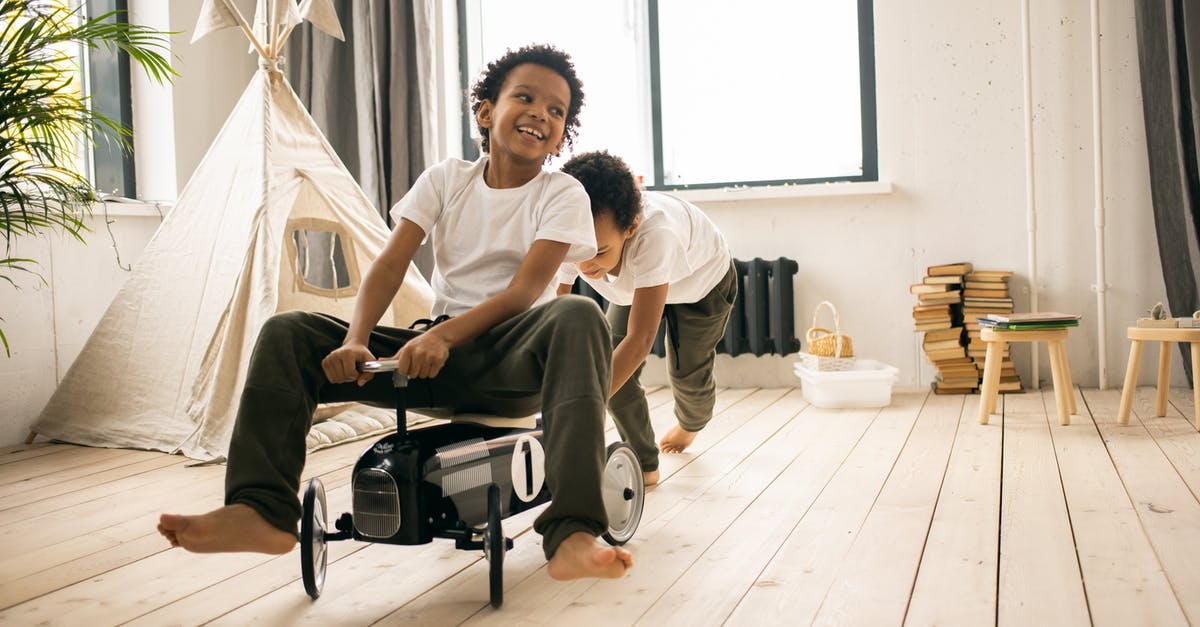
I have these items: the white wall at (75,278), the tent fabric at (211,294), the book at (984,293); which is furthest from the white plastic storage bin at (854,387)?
the white wall at (75,278)

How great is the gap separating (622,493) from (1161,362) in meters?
2.13

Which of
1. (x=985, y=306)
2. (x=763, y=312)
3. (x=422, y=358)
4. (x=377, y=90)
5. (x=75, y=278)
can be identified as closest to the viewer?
(x=422, y=358)

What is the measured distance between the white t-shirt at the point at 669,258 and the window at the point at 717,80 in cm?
183

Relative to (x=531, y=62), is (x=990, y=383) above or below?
below

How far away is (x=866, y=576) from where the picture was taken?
4.92ft

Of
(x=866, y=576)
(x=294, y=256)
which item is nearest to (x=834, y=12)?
(x=294, y=256)

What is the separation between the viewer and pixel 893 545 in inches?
65.8

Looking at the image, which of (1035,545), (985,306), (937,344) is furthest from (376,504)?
(985,306)

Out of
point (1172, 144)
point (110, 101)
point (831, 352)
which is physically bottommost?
point (831, 352)

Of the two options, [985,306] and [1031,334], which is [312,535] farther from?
[985,306]

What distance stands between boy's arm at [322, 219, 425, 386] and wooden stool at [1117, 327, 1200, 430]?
2186 mm

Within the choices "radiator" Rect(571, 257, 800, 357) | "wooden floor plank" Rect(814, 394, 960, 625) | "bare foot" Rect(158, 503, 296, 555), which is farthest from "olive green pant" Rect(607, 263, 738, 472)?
"radiator" Rect(571, 257, 800, 357)

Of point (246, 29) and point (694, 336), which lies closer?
point (694, 336)

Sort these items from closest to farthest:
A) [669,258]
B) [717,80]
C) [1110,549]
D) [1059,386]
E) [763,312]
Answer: [1110,549] → [669,258] → [1059,386] → [763,312] → [717,80]
